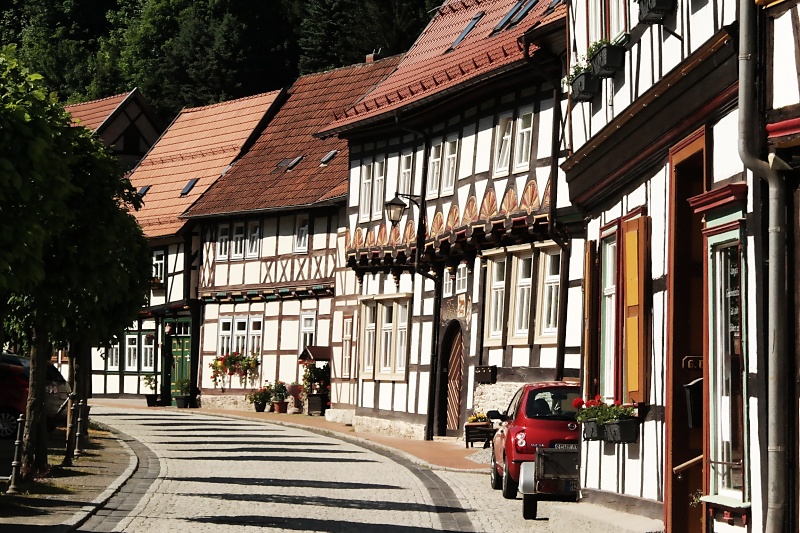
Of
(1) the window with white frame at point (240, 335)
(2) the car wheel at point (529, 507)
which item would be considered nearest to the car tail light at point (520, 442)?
(2) the car wheel at point (529, 507)

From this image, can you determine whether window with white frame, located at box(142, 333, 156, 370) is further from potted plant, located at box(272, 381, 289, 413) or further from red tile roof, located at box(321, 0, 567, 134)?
red tile roof, located at box(321, 0, 567, 134)

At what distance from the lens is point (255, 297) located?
4928 centimetres

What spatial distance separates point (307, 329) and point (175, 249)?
28.2ft

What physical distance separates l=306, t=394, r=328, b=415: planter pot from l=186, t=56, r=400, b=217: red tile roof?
550 centimetres

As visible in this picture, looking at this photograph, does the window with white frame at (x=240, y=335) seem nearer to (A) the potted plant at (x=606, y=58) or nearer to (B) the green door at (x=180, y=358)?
(B) the green door at (x=180, y=358)

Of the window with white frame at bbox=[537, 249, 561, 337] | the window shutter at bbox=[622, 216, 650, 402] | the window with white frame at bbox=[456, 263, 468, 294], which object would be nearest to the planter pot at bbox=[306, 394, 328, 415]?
the window with white frame at bbox=[456, 263, 468, 294]

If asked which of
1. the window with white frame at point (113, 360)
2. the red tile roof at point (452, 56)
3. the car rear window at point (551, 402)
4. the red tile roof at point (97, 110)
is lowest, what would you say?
the car rear window at point (551, 402)

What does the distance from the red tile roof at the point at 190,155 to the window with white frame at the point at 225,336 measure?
A: 3646 mm

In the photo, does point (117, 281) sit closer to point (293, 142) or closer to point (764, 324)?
point (764, 324)

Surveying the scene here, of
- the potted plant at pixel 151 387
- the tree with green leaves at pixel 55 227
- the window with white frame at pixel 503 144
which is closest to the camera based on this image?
the tree with green leaves at pixel 55 227

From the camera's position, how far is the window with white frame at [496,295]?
Answer: 99.3 ft

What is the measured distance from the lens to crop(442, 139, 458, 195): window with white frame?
109 feet

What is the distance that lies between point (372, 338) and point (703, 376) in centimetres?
2677

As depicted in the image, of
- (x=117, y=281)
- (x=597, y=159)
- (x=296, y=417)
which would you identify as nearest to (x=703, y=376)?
(x=597, y=159)
